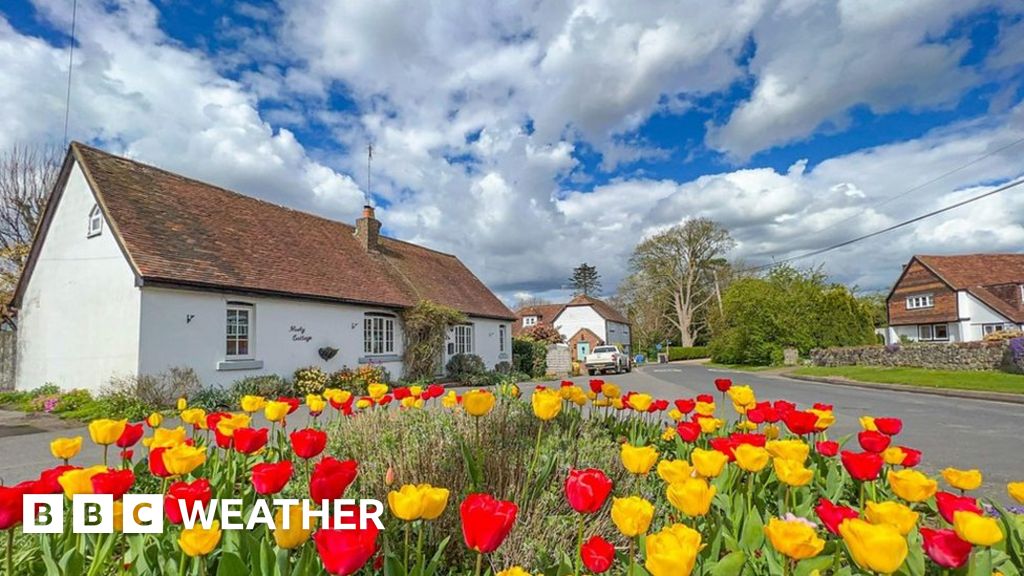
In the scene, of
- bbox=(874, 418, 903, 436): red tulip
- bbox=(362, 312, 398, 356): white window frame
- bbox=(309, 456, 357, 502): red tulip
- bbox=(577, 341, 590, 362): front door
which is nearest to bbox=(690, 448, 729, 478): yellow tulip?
bbox=(309, 456, 357, 502): red tulip

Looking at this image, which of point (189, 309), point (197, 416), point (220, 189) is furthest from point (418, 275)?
point (197, 416)

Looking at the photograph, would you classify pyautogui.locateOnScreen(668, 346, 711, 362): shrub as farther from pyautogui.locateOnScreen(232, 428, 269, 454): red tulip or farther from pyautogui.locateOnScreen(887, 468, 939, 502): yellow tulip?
pyautogui.locateOnScreen(232, 428, 269, 454): red tulip

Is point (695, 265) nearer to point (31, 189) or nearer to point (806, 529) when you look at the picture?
point (31, 189)

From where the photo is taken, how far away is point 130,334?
36.1 feet

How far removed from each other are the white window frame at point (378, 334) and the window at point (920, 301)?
119 ft

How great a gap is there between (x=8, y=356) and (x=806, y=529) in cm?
1912

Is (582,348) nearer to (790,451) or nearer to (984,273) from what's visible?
(984,273)

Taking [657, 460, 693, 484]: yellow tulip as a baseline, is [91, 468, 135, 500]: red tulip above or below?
above

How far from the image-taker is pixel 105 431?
2.40m

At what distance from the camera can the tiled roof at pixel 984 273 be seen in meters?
31.2

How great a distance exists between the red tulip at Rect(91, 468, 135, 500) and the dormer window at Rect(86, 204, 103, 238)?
13.4 m

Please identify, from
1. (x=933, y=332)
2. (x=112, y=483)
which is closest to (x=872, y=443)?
(x=112, y=483)

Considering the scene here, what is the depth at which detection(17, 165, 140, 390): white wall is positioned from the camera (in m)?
11.3

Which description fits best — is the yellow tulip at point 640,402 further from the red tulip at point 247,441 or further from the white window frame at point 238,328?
the white window frame at point 238,328
